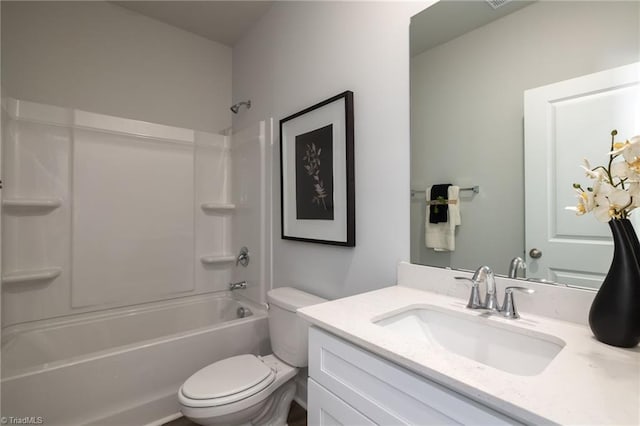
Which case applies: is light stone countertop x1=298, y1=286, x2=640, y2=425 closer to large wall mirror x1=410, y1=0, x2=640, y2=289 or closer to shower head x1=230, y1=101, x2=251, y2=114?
large wall mirror x1=410, y1=0, x2=640, y2=289

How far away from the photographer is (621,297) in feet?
2.13

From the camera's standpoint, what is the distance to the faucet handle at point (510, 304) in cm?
87

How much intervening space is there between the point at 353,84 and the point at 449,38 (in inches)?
18.7

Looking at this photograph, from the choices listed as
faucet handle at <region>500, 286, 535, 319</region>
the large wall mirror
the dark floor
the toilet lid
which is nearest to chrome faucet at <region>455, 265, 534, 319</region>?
faucet handle at <region>500, 286, 535, 319</region>

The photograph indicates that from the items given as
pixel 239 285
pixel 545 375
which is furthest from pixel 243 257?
pixel 545 375

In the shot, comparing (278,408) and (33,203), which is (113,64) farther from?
(278,408)

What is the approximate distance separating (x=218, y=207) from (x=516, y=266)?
7.02 feet

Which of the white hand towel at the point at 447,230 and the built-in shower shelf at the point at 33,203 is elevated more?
the built-in shower shelf at the point at 33,203

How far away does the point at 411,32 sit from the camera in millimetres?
1239

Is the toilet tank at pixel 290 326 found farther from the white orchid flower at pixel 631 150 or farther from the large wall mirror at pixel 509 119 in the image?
the white orchid flower at pixel 631 150

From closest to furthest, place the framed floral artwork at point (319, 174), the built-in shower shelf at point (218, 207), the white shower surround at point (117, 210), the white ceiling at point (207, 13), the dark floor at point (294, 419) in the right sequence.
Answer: the framed floral artwork at point (319, 174) → the dark floor at point (294, 419) → the white shower surround at point (117, 210) → the white ceiling at point (207, 13) → the built-in shower shelf at point (218, 207)

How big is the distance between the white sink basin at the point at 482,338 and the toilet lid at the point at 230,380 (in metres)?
0.79

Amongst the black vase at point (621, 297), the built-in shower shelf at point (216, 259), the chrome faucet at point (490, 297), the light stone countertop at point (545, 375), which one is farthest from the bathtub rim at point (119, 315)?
the black vase at point (621, 297)

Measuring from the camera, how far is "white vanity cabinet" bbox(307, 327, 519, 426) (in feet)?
1.87
